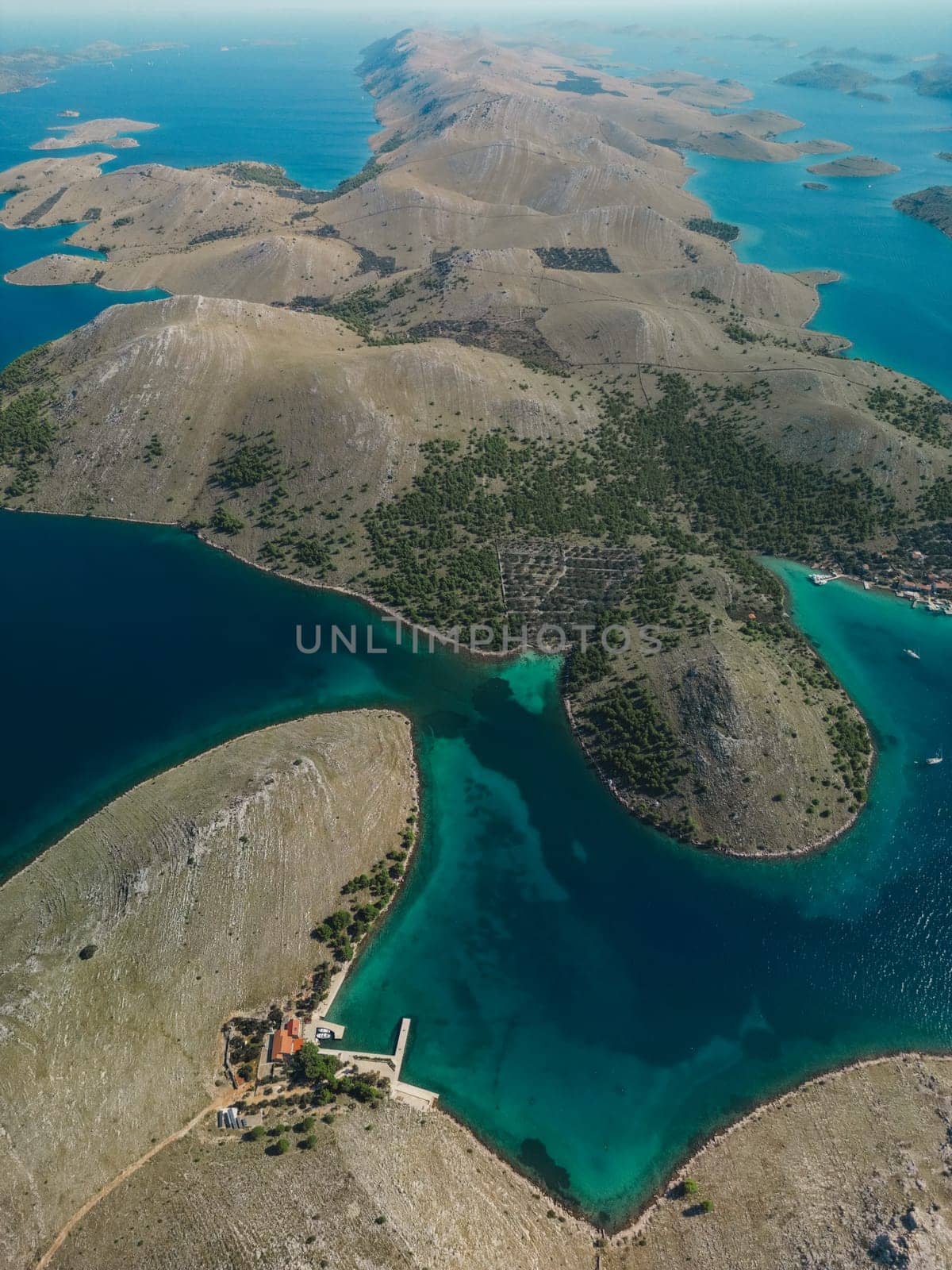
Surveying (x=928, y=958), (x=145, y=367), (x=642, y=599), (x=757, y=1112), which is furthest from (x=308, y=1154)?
(x=145, y=367)

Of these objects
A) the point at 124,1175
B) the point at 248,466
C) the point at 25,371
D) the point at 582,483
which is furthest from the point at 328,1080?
the point at 25,371

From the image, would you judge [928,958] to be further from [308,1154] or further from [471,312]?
[471,312]

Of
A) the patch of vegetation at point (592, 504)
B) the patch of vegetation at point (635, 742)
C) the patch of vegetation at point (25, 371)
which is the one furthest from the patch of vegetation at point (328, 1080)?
the patch of vegetation at point (25, 371)

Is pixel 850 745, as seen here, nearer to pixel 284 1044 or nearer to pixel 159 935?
pixel 284 1044

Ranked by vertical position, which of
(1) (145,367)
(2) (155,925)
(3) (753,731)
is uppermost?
(1) (145,367)

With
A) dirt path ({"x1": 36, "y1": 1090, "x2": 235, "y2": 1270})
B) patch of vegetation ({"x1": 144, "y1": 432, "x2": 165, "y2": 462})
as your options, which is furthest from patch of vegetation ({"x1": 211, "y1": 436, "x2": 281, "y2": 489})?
dirt path ({"x1": 36, "y1": 1090, "x2": 235, "y2": 1270})

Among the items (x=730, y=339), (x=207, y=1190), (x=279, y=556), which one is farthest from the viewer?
(x=730, y=339)
